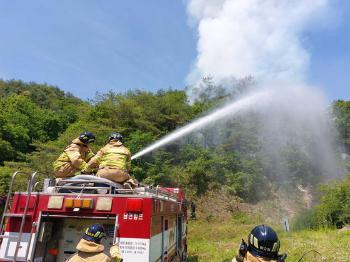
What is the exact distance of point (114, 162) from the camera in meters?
5.53

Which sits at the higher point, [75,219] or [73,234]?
[75,219]

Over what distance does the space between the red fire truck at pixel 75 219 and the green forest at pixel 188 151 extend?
51.6 ft

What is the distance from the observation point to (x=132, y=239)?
4.38m

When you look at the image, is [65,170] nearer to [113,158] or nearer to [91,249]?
[113,158]

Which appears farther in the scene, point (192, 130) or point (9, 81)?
point (9, 81)

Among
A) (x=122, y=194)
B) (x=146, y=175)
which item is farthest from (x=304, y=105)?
(x=122, y=194)

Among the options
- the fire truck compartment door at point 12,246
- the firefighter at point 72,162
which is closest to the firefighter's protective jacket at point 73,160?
the firefighter at point 72,162

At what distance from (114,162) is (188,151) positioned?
20.0m

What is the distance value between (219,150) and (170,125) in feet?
15.8

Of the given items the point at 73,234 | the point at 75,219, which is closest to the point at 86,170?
the point at 75,219

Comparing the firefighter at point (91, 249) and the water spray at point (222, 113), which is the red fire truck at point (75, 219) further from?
the water spray at point (222, 113)

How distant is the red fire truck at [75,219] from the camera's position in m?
4.41

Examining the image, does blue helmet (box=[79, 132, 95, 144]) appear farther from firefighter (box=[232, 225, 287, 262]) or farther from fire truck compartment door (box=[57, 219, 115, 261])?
firefighter (box=[232, 225, 287, 262])

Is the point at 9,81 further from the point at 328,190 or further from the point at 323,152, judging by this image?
the point at 328,190
